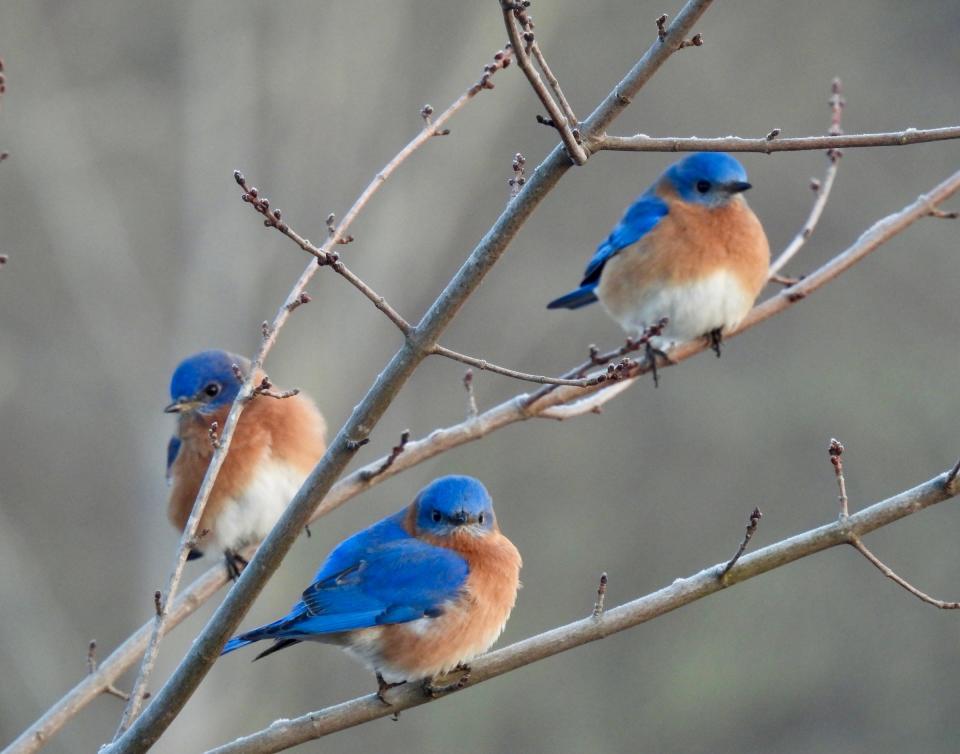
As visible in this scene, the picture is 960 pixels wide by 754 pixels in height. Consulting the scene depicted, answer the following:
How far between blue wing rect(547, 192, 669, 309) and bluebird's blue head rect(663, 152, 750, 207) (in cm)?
13

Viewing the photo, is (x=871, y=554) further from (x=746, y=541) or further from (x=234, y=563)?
(x=234, y=563)

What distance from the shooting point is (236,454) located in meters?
4.99

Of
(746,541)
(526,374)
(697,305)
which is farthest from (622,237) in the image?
(526,374)

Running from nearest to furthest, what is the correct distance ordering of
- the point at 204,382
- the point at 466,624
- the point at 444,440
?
1. the point at 466,624
2. the point at 444,440
3. the point at 204,382

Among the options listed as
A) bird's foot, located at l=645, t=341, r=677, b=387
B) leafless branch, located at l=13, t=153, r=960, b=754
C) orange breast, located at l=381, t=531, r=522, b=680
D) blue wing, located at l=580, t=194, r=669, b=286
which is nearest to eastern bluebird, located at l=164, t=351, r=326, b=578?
leafless branch, located at l=13, t=153, r=960, b=754

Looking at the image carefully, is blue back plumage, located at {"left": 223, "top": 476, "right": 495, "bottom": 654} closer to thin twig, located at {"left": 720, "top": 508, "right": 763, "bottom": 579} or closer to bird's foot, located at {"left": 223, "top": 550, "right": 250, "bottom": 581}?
bird's foot, located at {"left": 223, "top": 550, "right": 250, "bottom": 581}

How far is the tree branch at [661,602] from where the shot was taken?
284 centimetres

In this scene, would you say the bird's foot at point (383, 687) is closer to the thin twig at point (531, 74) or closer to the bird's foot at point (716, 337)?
the thin twig at point (531, 74)

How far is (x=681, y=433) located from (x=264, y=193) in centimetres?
439

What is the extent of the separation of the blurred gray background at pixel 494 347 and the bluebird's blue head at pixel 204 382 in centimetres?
597

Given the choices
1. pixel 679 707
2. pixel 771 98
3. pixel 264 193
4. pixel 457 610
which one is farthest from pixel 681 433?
pixel 457 610

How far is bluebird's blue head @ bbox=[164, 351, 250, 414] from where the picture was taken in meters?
5.10

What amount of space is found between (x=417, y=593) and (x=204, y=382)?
162 centimetres

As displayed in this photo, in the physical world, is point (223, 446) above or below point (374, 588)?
below
